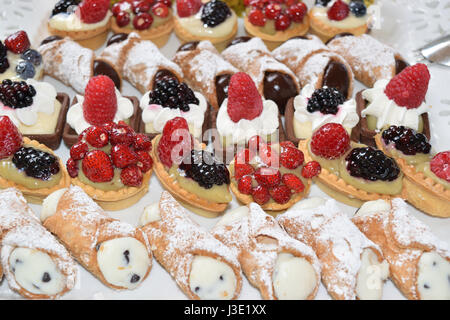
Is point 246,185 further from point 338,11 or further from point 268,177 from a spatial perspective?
point 338,11

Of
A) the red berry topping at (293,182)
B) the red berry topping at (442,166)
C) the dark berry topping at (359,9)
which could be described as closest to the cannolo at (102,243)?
the red berry topping at (293,182)

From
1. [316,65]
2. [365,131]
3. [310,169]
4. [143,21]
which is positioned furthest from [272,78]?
[143,21]

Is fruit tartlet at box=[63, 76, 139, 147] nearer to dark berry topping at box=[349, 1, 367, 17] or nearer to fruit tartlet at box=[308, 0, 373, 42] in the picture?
fruit tartlet at box=[308, 0, 373, 42]

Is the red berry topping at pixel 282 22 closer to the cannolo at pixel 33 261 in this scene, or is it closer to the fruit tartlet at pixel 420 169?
the fruit tartlet at pixel 420 169

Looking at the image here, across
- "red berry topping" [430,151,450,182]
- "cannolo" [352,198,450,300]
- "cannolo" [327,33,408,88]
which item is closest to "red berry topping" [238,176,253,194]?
"cannolo" [352,198,450,300]

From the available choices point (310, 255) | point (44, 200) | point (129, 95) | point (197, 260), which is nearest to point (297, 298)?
point (310, 255)
